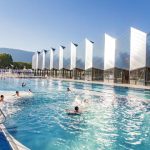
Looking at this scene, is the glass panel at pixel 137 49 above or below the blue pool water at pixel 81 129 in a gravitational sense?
above

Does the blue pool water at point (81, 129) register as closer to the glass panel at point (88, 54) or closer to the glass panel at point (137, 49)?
the glass panel at point (137, 49)

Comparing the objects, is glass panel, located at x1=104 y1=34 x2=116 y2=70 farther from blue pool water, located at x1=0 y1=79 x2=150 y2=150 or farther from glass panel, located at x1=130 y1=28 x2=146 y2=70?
blue pool water, located at x1=0 y1=79 x2=150 y2=150

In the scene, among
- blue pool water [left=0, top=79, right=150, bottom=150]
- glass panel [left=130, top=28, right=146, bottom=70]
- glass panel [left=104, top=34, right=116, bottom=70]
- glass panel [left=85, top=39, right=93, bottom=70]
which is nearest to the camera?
blue pool water [left=0, top=79, right=150, bottom=150]

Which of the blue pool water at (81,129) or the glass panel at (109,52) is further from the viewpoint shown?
the glass panel at (109,52)

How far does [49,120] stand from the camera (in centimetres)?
1633

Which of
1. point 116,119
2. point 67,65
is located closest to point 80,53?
point 67,65

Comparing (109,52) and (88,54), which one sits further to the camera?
(88,54)

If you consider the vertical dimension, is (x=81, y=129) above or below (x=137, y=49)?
below

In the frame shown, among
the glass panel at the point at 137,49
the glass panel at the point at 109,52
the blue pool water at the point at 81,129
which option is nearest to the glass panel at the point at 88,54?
the glass panel at the point at 109,52

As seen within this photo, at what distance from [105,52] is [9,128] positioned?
4271 cm

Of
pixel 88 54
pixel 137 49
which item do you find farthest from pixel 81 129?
pixel 88 54

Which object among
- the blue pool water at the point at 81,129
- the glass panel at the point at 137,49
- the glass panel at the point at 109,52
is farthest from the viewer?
the glass panel at the point at 109,52

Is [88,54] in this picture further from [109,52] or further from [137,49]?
[137,49]

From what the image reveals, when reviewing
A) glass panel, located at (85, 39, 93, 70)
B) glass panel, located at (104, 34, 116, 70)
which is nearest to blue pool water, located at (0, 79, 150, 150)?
glass panel, located at (104, 34, 116, 70)
